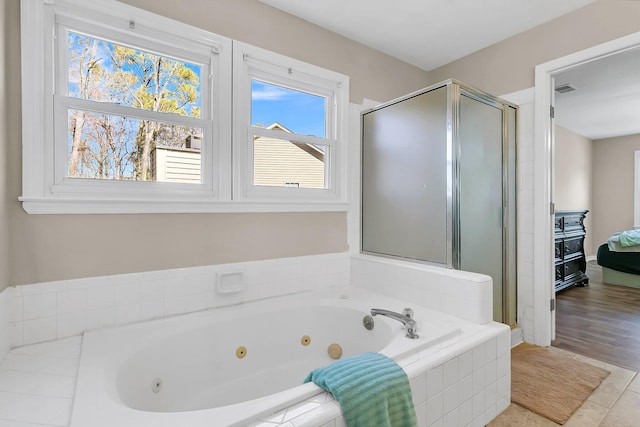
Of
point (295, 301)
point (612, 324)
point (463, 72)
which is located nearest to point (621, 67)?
point (463, 72)

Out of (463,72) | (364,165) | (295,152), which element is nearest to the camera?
(295,152)

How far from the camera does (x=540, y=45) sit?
2377 millimetres

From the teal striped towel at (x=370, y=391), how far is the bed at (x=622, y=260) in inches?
179

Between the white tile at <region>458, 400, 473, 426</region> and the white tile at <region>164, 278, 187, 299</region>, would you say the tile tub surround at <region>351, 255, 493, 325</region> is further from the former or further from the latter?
the white tile at <region>164, 278, 187, 299</region>

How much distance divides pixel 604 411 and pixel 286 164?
231 cm

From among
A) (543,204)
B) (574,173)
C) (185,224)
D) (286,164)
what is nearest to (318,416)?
(185,224)

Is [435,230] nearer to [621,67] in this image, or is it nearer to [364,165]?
[364,165]

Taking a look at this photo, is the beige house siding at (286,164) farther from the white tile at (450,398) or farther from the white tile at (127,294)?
the white tile at (450,398)

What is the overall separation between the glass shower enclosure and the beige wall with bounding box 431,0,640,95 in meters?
0.32

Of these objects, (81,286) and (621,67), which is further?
(621,67)

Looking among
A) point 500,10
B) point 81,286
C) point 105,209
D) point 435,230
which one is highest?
point 500,10

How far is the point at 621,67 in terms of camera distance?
9.61 feet

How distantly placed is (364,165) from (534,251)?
146 cm

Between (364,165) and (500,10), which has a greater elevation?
(500,10)
